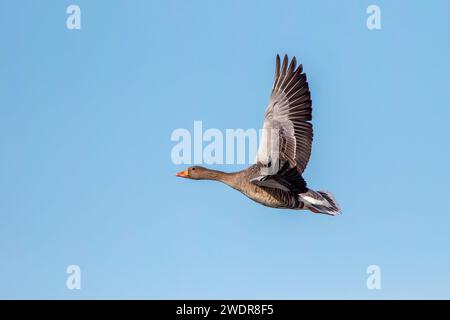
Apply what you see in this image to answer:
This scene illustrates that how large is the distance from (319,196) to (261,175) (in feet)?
4.23

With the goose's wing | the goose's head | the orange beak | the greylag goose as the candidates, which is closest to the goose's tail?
the greylag goose

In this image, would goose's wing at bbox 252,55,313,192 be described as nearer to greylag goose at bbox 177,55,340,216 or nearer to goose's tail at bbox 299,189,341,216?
greylag goose at bbox 177,55,340,216

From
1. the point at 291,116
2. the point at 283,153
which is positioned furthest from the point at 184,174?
the point at 291,116

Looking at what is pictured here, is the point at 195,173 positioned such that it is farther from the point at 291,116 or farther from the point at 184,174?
the point at 291,116

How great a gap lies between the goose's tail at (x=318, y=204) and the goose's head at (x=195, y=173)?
1742mm

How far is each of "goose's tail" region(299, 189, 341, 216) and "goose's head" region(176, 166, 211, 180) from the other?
5.72 feet

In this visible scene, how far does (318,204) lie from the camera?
11.9 metres

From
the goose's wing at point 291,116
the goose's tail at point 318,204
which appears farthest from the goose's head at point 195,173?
the goose's tail at point 318,204

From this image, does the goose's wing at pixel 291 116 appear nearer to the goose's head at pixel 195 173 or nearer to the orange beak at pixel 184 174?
the goose's head at pixel 195 173

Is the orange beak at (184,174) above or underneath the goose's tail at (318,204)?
above

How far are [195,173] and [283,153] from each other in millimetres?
1579

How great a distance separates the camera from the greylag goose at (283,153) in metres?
11.6
